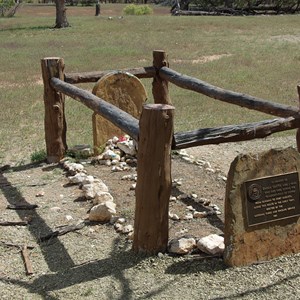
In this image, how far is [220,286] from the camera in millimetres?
4129

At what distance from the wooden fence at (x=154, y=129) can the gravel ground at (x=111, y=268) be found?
274mm

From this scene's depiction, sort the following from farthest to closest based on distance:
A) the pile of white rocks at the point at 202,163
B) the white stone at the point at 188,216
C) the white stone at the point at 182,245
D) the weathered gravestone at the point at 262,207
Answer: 1. the pile of white rocks at the point at 202,163
2. the white stone at the point at 188,216
3. the white stone at the point at 182,245
4. the weathered gravestone at the point at 262,207

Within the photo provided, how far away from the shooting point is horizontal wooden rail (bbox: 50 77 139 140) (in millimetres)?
5090

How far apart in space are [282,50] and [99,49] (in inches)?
248

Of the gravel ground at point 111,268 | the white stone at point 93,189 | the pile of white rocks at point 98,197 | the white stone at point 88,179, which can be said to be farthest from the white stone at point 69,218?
the white stone at point 88,179

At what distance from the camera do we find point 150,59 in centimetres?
1909

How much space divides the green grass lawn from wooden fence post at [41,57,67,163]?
2.30 ft

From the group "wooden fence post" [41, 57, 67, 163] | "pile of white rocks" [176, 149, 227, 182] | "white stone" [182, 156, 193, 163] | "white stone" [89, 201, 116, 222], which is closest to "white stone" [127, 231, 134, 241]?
"white stone" [89, 201, 116, 222]

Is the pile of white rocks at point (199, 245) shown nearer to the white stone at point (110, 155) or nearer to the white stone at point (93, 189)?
the white stone at point (93, 189)

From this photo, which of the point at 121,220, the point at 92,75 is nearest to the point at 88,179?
the point at 121,220

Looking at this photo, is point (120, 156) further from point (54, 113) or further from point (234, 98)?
point (234, 98)

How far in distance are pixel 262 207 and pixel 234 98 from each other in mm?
2414

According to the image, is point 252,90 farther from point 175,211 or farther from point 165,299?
point 165,299

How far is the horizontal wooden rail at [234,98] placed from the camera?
19.8ft
